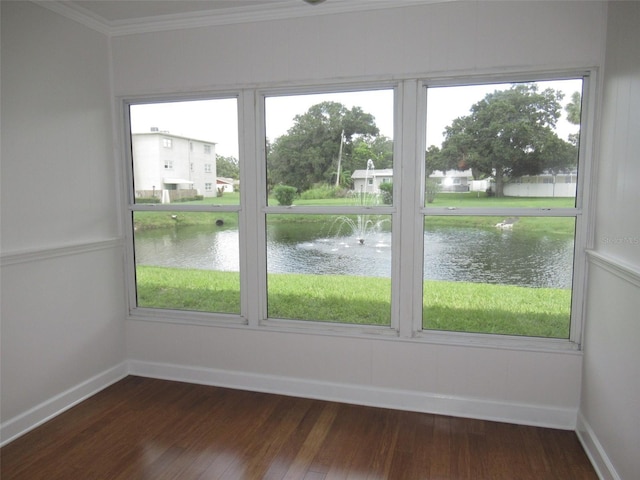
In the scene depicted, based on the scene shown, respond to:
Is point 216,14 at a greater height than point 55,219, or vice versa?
point 216,14

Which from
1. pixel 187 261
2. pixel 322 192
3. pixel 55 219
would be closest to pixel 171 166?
pixel 187 261

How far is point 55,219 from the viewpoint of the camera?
2.82 metres

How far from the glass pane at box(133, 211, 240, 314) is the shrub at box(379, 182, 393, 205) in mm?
1100

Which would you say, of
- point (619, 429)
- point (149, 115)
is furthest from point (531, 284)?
point (149, 115)

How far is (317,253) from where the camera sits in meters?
3.15

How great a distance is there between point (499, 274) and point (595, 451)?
1.08m

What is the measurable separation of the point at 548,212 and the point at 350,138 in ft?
4.42

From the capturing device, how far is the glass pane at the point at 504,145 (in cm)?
264

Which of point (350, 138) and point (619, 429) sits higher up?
point (350, 138)

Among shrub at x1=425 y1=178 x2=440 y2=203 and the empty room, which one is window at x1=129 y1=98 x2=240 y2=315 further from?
shrub at x1=425 y1=178 x2=440 y2=203

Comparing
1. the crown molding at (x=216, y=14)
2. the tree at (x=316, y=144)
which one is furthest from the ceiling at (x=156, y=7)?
the tree at (x=316, y=144)

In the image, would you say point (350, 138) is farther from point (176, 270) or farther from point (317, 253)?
point (176, 270)

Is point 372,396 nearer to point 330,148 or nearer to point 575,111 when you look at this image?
point 330,148

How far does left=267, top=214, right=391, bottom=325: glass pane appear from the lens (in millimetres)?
3029
